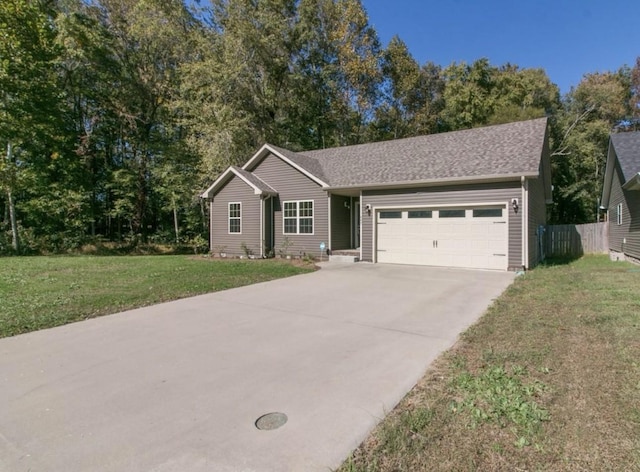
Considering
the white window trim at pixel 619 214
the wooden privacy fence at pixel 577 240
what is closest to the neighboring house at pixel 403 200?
the wooden privacy fence at pixel 577 240

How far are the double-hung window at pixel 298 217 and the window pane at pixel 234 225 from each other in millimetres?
2359

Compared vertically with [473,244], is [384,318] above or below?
below

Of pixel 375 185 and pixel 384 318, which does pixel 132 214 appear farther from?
pixel 384 318

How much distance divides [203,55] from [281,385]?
2294 cm

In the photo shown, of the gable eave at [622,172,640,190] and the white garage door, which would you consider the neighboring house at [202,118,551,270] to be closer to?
the white garage door

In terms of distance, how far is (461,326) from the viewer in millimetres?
5223

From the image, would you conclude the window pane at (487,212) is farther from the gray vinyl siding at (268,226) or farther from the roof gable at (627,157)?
the gray vinyl siding at (268,226)

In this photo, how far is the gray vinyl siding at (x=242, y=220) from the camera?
1573cm

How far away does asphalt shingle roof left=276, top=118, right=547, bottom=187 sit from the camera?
11102 mm

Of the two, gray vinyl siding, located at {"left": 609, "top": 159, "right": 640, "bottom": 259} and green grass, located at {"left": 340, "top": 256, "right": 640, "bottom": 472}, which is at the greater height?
gray vinyl siding, located at {"left": 609, "top": 159, "right": 640, "bottom": 259}

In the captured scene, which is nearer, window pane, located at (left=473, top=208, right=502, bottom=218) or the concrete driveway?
the concrete driveway

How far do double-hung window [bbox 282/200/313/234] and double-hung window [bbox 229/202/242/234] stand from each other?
7.17ft

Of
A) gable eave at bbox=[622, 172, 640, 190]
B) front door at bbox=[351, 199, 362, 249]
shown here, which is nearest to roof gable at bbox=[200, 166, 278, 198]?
front door at bbox=[351, 199, 362, 249]

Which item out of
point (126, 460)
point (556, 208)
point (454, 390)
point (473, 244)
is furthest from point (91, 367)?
point (556, 208)
